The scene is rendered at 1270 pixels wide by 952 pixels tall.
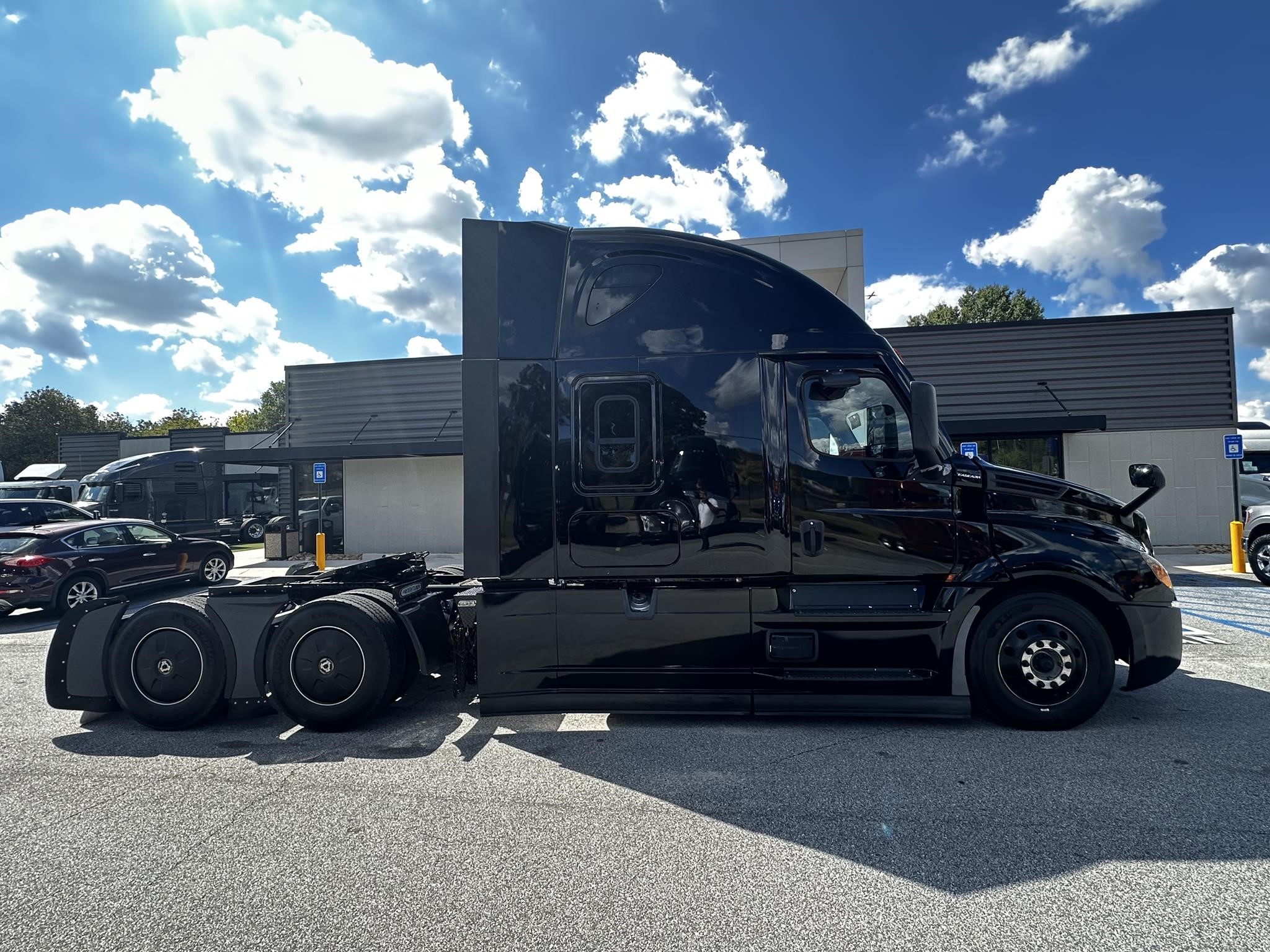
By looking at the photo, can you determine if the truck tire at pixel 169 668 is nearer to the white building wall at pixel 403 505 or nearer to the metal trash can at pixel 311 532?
the white building wall at pixel 403 505

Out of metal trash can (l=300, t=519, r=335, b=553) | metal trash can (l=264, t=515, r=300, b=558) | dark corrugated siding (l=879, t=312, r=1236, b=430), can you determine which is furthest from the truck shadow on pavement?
metal trash can (l=300, t=519, r=335, b=553)

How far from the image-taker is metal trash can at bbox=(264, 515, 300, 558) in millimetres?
16141

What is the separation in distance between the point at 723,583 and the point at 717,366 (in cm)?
144

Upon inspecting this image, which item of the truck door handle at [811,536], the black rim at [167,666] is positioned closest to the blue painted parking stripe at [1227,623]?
the truck door handle at [811,536]

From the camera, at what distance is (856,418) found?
4.27 meters

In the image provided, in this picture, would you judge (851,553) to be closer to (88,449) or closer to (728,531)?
(728,531)

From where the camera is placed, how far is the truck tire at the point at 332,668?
4.42 metres

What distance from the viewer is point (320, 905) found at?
2.54 metres

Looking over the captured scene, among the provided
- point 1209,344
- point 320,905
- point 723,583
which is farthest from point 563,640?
point 1209,344

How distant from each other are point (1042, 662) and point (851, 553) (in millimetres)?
1435

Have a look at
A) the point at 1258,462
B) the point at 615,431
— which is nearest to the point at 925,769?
the point at 615,431

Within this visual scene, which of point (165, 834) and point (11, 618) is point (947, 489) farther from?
point (11, 618)

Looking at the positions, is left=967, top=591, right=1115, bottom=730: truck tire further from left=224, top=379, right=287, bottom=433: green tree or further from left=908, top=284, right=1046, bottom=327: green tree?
left=224, top=379, right=287, bottom=433: green tree

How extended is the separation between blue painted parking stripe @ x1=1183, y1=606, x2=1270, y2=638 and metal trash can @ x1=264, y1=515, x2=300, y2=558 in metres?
17.7
